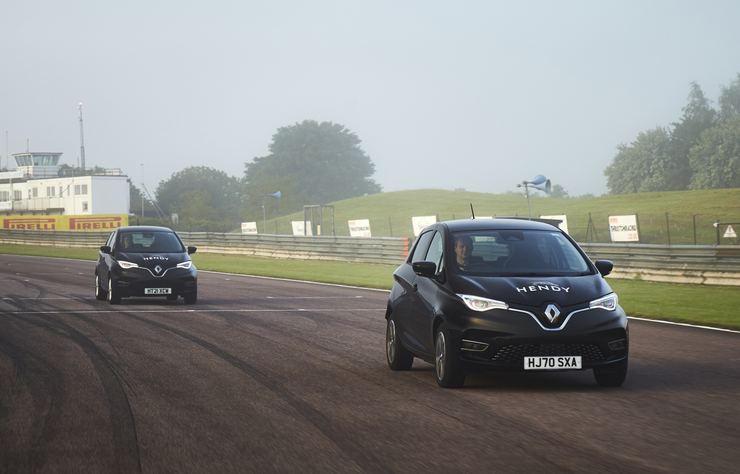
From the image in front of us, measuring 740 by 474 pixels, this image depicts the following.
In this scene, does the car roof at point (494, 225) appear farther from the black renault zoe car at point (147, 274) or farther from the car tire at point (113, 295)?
the car tire at point (113, 295)

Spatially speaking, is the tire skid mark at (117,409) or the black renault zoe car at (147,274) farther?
the black renault zoe car at (147,274)

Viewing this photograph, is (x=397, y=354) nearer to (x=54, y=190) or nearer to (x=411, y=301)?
(x=411, y=301)

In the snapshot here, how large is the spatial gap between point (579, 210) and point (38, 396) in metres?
78.7

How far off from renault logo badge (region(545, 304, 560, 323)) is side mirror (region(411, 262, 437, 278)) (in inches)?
55.9

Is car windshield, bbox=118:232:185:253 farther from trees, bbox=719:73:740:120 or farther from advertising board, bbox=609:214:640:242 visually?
trees, bbox=719:73:740:120

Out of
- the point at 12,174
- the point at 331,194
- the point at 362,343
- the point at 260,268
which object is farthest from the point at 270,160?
the point at 362,343

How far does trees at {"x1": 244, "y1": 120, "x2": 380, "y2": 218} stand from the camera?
169250 mm

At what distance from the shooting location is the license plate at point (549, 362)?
31.2ft

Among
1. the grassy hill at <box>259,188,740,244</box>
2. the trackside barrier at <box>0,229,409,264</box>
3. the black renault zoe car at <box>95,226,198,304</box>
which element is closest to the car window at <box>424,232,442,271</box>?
the black renault zoe car at <box>95,226,198,304</box>

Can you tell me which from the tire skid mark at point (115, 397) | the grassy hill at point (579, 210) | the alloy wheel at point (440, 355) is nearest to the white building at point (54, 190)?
the grassy hill at point (579, 210)

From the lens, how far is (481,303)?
32.0ft

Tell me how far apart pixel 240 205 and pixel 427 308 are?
174125 millimetres

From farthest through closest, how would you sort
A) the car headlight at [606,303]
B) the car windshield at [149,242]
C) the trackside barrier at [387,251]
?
the trackside barrier at [387,251] < the car windshield at [149,242] < the car headlight at [606,303]

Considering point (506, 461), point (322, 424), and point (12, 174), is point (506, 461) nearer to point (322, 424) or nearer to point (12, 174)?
point (322, 424)
